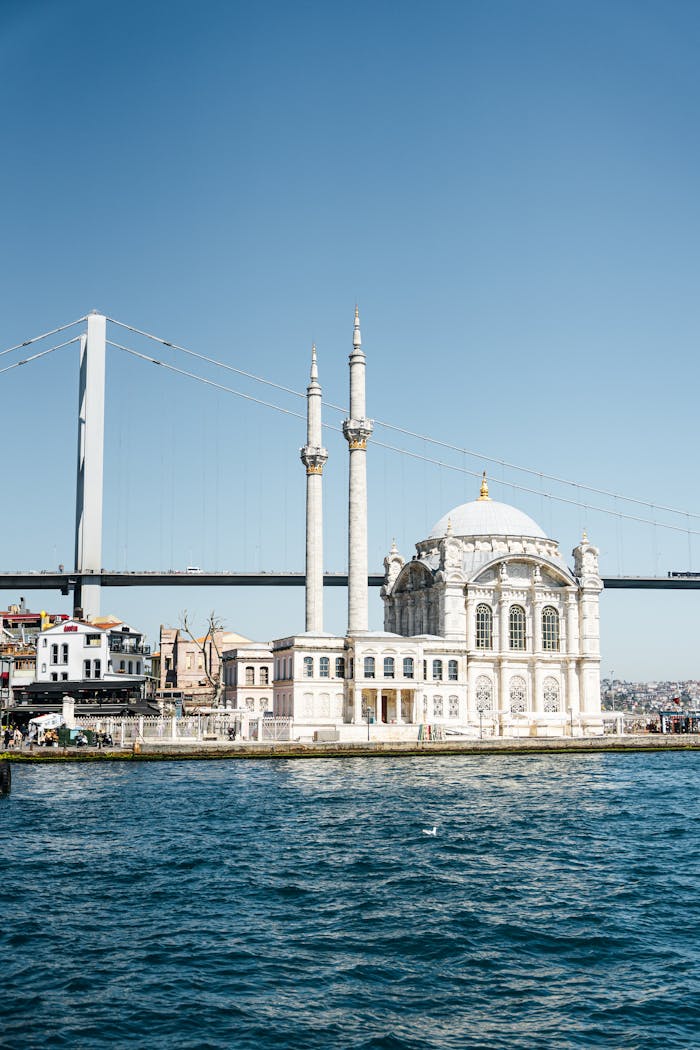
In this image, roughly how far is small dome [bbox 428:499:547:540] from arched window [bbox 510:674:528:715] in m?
8.72

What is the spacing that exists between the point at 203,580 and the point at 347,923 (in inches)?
2531

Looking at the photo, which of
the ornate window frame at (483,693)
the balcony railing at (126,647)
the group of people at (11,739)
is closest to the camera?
the group of people at (11,739)

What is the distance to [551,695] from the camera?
207ft

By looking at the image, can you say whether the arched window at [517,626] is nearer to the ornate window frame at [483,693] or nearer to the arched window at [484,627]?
the arched window at [484,627]

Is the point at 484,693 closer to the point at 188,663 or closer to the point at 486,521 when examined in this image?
the point at 486,521

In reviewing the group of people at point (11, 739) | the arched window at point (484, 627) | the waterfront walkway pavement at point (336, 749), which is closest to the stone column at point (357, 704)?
the waterfront walkway pavement at point (336, 749)

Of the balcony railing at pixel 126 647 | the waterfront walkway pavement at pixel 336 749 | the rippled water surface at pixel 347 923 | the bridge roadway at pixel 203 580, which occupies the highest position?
the bridge roadway at pixel 203 580

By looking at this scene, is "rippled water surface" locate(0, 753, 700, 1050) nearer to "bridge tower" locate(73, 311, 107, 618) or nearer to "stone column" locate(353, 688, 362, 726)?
"stone column" locate(353, 688, 362, 726)

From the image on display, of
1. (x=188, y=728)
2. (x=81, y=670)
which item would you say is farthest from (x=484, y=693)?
(x=81, y=670)

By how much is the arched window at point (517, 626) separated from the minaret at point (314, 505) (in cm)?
1081

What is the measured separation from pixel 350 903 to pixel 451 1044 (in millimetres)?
6540

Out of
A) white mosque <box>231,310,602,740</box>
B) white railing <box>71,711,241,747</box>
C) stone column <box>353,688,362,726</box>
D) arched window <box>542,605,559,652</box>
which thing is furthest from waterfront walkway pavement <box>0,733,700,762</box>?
arched window <box>542,605,559,652</box>

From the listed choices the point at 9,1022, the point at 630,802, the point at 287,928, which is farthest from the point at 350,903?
the point at 630,802

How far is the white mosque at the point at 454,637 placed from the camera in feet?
188
